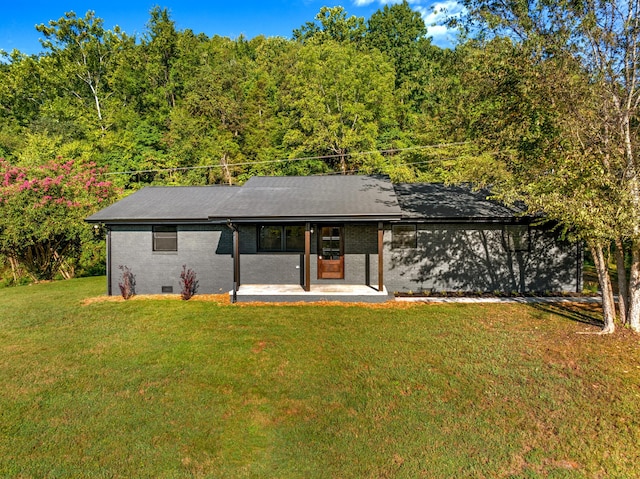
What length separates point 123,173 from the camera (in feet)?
75.1

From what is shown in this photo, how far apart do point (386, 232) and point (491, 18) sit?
593 cm

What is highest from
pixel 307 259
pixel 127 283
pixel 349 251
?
pixel 349 251

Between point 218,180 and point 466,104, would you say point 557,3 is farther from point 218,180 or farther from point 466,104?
point 218,180

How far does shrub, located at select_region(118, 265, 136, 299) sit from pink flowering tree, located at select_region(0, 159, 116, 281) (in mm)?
4903

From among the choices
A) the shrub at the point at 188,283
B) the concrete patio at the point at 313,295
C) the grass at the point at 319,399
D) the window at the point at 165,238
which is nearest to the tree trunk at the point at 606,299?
the grass at the point at 319,399

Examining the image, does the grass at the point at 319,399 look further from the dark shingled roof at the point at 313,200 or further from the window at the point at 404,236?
the window at the point at 404,236

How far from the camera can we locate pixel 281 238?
36.8ft

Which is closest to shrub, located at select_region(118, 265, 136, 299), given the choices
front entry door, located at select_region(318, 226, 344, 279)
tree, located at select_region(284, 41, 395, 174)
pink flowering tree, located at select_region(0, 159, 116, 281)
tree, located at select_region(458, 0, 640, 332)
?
pink flowering tree, located at select_region(0, 159, 116, 281)

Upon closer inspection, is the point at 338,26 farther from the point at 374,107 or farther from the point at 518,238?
the point at 518,238

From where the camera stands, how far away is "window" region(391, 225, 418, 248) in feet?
36.6

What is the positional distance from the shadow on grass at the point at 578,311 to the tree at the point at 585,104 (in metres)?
0.79

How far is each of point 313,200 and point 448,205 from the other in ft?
14.7

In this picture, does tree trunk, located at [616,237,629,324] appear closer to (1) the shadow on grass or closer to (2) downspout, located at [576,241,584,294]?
(1) the shadow on grass

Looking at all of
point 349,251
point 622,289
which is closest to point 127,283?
point 349,251
